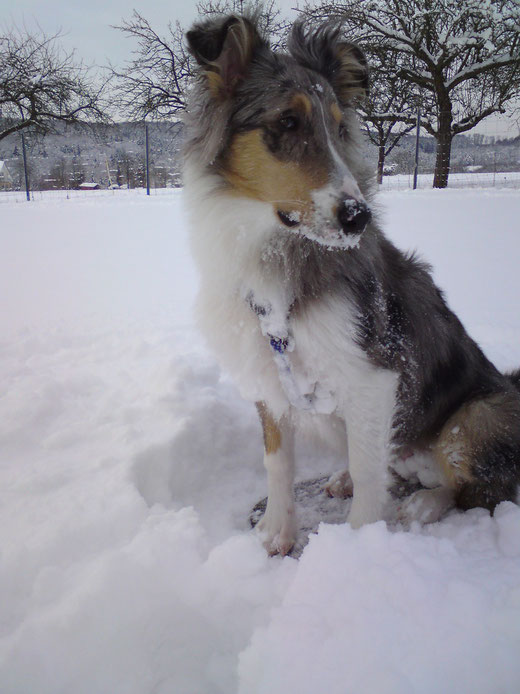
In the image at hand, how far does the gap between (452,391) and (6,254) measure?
7.87 metres

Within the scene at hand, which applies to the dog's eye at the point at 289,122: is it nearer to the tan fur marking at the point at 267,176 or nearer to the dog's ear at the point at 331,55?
the tan fur marking at the point at 267,176

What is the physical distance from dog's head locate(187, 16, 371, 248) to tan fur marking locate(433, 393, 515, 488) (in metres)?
1.09

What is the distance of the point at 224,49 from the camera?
2.06 metres

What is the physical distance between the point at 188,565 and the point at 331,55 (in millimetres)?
2612

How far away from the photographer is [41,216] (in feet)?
37.1

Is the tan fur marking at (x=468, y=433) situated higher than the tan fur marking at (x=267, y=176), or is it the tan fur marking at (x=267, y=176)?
the tan fur marking at (x=267, y=176)

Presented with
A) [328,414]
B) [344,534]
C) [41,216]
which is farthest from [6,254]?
[344,534]

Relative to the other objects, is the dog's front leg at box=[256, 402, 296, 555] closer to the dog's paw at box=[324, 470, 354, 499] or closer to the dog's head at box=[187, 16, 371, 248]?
the dog's paw at box=[324, 470, 354, 499]

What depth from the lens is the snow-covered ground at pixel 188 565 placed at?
1.23 m

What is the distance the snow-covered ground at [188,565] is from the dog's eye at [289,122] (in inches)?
28.1

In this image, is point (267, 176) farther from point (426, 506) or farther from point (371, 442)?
point (426, 506)

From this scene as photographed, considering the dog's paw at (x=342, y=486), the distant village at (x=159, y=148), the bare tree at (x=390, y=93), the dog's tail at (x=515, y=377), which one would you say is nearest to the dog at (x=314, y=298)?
the dog's tail at (x=515, y=377)

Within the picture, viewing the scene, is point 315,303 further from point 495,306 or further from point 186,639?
point 495,306

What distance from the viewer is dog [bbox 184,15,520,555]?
1951 millimetres
